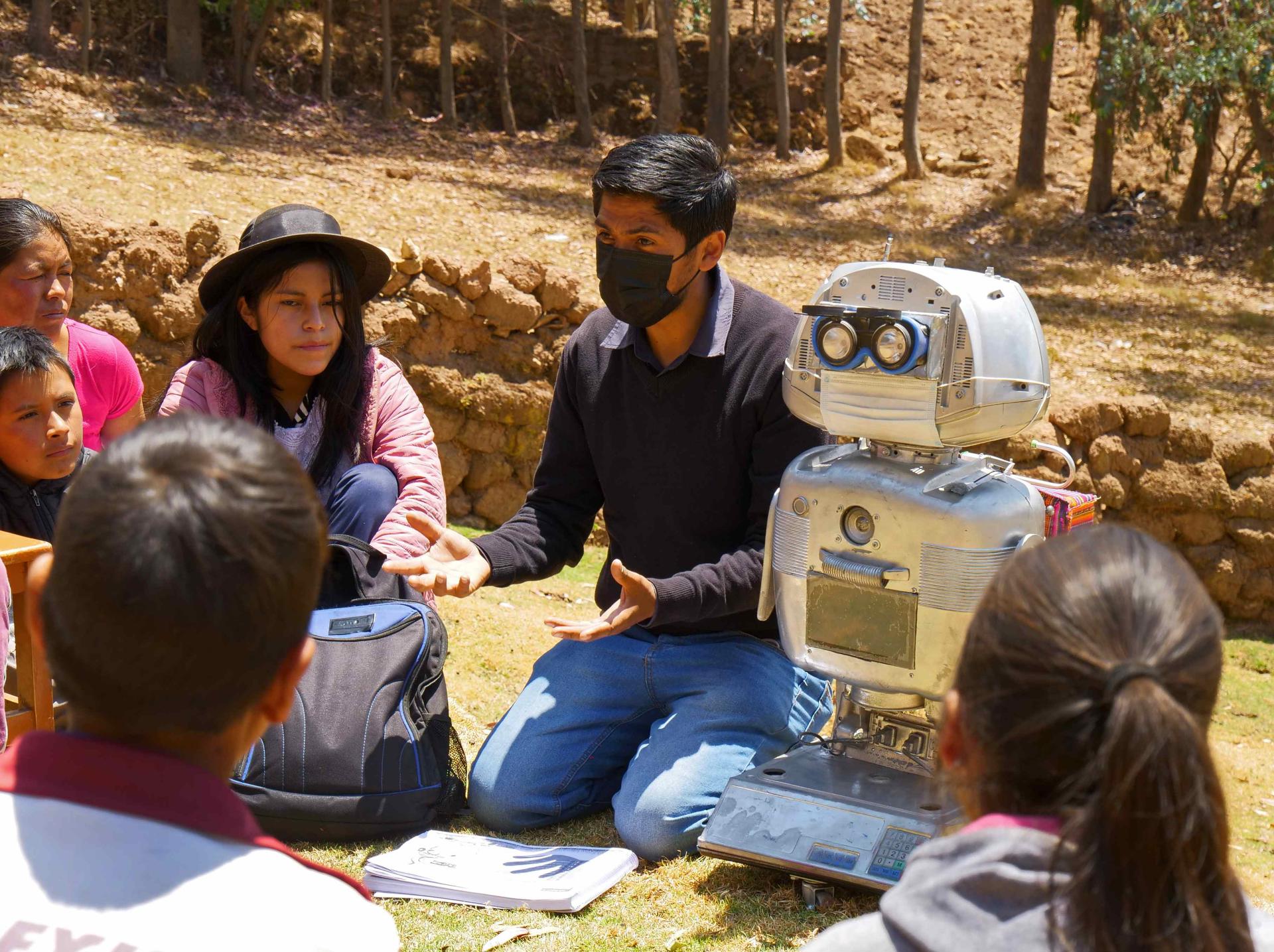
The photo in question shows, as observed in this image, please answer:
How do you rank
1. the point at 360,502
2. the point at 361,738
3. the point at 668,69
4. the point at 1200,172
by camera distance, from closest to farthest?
1. the point at 361,738
2. the point at 360,502
3. the point at 1200,172
4. the point at 668,69

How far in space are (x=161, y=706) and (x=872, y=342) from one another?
1.68 m

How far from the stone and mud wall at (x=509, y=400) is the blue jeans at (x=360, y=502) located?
3.14 m

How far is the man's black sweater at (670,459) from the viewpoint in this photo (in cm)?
326

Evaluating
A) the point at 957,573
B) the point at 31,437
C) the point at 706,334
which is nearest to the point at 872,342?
the point at 957,573

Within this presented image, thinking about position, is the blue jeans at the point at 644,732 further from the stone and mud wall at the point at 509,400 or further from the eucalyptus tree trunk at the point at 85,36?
the eucalyptus tree trunk at the point at 85,36

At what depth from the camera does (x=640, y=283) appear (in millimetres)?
3293

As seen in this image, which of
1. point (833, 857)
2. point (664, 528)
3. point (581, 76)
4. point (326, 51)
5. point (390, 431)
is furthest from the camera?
point (581, 76)

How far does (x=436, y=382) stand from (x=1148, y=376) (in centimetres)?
575

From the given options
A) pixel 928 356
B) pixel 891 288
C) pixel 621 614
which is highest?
pixel 891 288

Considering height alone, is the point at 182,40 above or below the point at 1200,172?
above

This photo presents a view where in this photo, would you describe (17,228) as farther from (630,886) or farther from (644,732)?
(630,886)

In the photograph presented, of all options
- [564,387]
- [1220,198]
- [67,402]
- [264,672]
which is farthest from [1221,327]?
[264,672]

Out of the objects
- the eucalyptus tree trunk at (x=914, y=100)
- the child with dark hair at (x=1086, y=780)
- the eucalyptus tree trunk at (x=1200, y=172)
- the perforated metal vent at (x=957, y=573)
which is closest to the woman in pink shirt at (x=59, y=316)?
the perforated metal vent at (x=957, y=573)

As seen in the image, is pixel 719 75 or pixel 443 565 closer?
pixel 443 565
